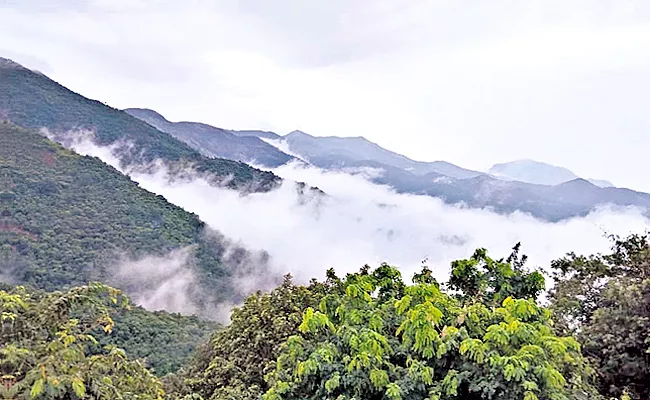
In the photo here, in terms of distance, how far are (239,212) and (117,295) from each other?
89146 millimetres

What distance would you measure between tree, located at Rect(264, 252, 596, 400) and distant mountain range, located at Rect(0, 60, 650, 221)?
72227 mm

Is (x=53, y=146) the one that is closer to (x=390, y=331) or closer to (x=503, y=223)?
(x=390, y=331)

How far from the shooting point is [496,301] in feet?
22.3

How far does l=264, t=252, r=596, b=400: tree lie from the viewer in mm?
4605

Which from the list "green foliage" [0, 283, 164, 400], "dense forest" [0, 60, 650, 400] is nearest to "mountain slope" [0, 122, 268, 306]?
"dense forest" [0, 60, 650, 400]

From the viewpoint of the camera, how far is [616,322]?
8.08 meters

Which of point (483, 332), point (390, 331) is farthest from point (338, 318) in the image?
point (483, 332)

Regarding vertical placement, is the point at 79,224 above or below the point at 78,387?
below

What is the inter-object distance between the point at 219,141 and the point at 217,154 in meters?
10.1

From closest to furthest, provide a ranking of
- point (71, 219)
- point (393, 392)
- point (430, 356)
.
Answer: point (393, 392)
point (430, 356)
point (71, 219)

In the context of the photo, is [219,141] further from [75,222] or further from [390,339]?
[390,339]

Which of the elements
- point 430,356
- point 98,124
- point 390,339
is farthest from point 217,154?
point 430,356

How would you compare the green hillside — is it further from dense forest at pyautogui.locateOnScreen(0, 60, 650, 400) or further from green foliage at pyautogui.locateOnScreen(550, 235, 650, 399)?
green foliage at pyautogui.locateOnScreen(550, 235, 650, 399)

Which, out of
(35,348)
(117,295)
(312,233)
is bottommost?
(312,233)
